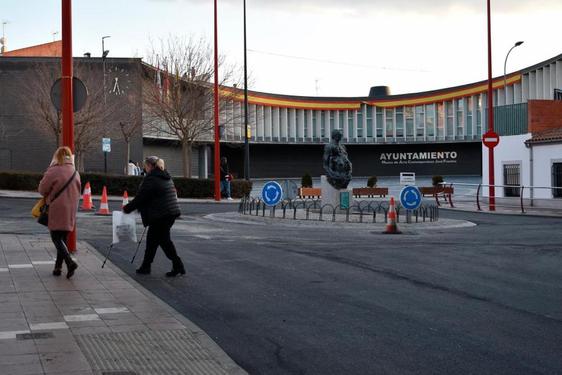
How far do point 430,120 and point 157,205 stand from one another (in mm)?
61009

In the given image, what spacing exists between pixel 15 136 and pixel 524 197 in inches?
1094

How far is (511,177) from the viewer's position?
110 ft

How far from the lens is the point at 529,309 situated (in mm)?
8398

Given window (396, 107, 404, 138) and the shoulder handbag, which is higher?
window (396, 107, 404, 138)

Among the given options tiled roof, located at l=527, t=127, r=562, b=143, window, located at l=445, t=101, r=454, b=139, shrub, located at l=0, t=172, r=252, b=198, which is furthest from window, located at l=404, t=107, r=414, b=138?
shrub, located at l=0, t=172, r=252, b=198

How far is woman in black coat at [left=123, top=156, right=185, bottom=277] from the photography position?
1017 cm

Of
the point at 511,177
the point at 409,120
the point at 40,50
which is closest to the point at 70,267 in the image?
the point at 511,177

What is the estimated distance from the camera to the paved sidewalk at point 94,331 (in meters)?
5.69

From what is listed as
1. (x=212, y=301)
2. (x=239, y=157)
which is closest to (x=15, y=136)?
(x=239, y=157)

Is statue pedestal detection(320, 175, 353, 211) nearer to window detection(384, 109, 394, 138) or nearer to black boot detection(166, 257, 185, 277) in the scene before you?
black boot detection(166, 257, 185, 277)

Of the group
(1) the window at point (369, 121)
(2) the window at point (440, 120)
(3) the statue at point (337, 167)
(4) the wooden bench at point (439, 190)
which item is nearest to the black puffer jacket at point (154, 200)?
(3) the statue at point (337, 167)

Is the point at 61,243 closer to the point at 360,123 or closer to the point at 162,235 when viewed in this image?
the point at 162,235

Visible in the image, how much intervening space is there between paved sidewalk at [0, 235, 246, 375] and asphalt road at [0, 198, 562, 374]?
312 mm

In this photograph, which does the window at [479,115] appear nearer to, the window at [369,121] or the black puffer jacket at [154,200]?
the window at [369,121]
